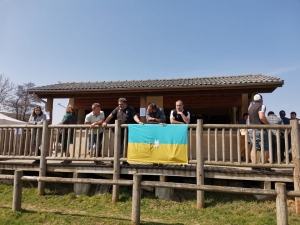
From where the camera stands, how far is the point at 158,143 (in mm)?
4895

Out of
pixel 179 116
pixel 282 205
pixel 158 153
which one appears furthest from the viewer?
pixel 179 116

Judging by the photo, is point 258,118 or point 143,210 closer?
point 143,210

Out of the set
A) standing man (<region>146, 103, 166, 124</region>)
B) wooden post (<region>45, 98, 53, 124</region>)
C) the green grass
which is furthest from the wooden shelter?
the green grass

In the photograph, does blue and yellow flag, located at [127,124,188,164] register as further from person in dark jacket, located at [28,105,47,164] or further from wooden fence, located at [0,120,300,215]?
person in dark jacket, located at [28,105,47,164]

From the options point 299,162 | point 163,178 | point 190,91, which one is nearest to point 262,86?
point 190,91

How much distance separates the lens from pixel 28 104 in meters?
33.2

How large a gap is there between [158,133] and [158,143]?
224mm

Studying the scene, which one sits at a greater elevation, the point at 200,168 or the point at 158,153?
the point at 158,153

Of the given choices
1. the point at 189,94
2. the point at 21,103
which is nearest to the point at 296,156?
the point at 189,94

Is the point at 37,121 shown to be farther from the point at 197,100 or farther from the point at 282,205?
the point at 197,100

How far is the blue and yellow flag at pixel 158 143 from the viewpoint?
4.77m

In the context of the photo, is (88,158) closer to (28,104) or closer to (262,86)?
(262,86)

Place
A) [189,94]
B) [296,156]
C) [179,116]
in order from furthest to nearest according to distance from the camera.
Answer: [189,94]
[179,116]
[296,156]

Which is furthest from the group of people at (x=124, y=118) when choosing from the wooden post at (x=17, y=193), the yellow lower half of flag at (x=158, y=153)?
the wooden post at (x=17, y=193)
